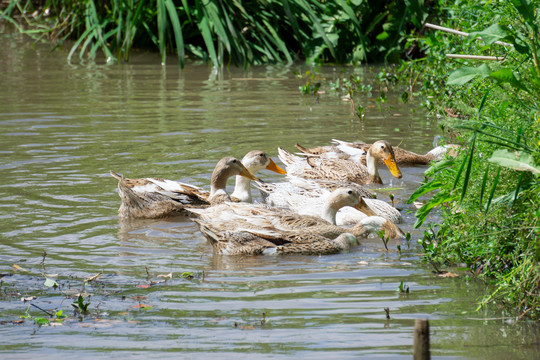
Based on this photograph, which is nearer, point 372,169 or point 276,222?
point 276,222

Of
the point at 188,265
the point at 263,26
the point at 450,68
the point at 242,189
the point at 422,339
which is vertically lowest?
the point at 188,265

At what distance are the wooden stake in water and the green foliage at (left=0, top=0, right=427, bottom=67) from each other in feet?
43.8

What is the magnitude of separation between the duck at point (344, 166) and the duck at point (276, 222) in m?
1.99

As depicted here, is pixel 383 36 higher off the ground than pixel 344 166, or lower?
higher

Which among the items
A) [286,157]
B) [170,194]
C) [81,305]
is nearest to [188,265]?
[81,305]

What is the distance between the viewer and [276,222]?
714 cm

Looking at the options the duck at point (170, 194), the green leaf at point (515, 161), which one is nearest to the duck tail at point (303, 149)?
the duck at point (170, 194)

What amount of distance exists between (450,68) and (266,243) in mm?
3840

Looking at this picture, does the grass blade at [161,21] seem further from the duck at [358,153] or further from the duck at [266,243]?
the duck at [266,243]

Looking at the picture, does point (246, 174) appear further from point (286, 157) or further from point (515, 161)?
point (515, 161)

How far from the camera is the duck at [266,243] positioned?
6.72 m

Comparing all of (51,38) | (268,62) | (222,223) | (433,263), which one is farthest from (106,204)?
(51,38)

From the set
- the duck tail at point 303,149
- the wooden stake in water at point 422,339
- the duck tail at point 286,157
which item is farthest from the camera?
the duck tail at point 303,149

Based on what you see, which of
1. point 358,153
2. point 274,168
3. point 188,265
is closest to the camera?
point 188,265
